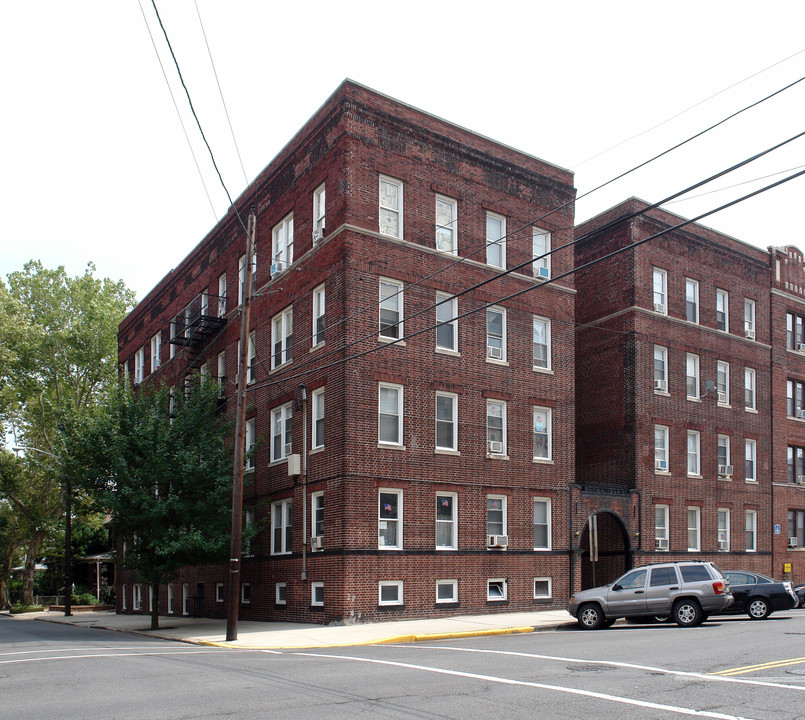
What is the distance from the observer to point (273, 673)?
1313 centimetres

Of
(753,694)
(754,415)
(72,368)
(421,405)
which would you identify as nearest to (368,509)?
(421,405)

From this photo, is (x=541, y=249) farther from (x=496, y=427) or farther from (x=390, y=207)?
(x=496, y=427)

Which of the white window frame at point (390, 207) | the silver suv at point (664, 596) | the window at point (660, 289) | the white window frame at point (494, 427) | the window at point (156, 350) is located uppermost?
the white window frame at point (390, 207)

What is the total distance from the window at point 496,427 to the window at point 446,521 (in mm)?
2197

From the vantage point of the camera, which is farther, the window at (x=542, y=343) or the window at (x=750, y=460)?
the window at (x=750, y=460)

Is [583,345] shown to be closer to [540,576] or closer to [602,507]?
[602,507]

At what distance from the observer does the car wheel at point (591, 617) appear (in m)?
22.1

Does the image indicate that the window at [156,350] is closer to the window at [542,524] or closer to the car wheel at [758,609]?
the window at [542,524]

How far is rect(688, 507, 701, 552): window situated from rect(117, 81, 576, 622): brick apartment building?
6.85 meters

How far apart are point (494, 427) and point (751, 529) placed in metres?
14.4

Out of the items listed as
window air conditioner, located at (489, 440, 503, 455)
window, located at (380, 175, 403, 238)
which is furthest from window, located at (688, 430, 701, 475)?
window, located at (380, 175, 403, 238)

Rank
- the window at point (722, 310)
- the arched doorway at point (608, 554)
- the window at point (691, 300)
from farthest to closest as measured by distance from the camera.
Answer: the window at point (722, 310) < the window at point (691, 300) < the arched doorway at point (608, 554)

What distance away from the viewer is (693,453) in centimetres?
3409

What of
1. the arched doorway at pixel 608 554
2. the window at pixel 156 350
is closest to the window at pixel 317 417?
the arched doorway at pixel 608 554
